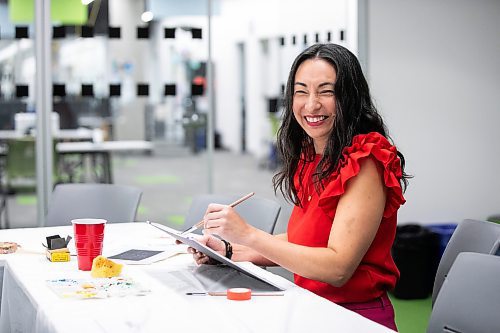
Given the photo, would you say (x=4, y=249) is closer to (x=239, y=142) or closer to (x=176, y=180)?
(x=176, y=180)

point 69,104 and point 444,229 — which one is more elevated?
point 69,104

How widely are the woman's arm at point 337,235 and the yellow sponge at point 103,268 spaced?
1.41 feet

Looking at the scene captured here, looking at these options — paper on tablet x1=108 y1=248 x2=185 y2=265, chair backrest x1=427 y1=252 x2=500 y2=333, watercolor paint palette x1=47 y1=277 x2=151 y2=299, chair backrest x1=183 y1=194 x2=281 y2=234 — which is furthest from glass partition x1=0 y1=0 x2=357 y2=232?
chair backrest x1=427 y1=252 x2=500 y2=333

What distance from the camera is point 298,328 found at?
2123 millimetres

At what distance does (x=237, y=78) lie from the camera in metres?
6.67

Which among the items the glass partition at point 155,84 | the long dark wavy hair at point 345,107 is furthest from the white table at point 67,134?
the long dark wavy hair at point 345,107

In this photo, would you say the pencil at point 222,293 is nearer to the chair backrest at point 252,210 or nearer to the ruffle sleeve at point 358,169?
the ruffle sleeve at point 358,169

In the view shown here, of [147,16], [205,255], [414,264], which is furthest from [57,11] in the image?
[205,255]

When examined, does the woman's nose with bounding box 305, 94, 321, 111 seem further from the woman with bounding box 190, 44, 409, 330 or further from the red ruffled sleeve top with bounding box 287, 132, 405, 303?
the red ruffled sleeve top with bounding box 287, 132, 405, 303

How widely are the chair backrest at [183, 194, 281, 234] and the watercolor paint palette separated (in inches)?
48.8

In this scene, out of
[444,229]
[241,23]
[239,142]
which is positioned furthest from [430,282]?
[241,23]

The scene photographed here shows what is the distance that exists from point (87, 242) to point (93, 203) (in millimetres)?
1647

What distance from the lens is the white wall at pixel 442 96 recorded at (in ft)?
20.4

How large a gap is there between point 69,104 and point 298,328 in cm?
414
